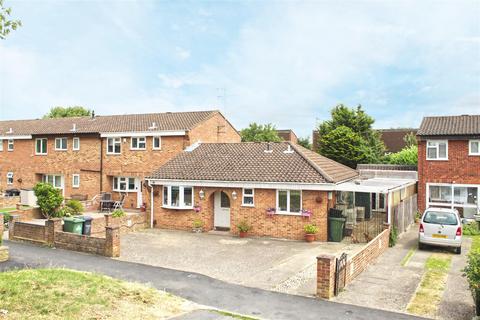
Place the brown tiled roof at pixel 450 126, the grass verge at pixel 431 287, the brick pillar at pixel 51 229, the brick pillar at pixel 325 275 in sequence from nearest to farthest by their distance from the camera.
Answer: the grass verge at pixel 431 287, the brick pillar at pixel 325 275, the brick pillar at pixel 51 229, the brown tiled roof at pixel 450 126

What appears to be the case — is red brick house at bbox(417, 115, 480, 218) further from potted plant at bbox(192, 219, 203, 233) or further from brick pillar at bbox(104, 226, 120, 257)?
brick pillar at bbox(104, 226, 120, 257)

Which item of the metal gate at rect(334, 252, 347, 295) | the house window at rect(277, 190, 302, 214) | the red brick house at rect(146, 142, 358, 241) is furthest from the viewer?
the house window at rect(277, 190, 302, 214)

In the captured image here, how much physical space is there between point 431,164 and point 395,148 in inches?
1309

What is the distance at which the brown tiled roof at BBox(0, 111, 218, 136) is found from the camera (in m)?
28.6

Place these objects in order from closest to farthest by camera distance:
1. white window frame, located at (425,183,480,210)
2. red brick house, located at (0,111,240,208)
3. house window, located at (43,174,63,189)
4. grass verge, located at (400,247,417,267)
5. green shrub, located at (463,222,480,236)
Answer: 1. grass verge, located at (400,247,417,267)
2. green shrub, located at (463,222,480,236)
3. white window frame, located at (425,183,480,210)
4. red brick house, located at (0,111,240,208)
5. house window, located at (43,174,63,189)

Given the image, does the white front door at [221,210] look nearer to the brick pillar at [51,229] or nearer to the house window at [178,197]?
the house window at [178,197]

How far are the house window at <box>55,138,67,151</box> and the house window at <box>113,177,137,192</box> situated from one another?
209 inches

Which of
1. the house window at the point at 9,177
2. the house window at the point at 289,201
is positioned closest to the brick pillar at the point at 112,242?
the house window at the point at 289,201

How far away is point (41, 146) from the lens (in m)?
32.5

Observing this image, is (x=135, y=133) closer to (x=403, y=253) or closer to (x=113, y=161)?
(x=113, y=161)

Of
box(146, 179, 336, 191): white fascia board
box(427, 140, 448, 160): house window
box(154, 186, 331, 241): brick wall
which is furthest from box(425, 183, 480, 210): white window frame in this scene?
box(146, 179, 336, 191): white fascia board

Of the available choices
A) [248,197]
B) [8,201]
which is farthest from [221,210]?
[8,201]

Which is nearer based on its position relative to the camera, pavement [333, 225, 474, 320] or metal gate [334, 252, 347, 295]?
pavement [333, 225, 474, 320]

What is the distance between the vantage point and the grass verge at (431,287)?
9987mm
